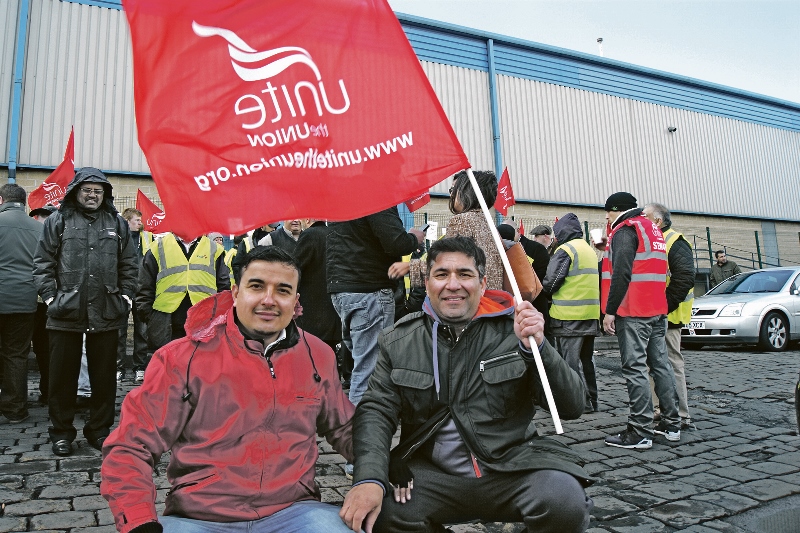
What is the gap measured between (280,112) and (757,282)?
12.4 metres

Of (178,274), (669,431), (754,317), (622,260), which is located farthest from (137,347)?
(754,317)

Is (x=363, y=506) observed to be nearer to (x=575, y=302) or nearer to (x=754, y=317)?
(x=575, y=302)

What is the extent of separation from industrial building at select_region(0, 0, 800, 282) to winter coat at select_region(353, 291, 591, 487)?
1329 cm

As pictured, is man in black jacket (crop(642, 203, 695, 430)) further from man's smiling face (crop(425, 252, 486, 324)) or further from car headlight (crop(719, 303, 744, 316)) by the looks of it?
car headlight (crop(719, 303, 744, 316))

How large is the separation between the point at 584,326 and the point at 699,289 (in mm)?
14841

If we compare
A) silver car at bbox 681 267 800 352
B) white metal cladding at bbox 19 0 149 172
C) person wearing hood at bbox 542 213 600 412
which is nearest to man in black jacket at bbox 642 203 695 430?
person wearing hood at bbox 542 213 600 412

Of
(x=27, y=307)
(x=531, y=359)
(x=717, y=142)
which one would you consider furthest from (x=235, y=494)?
(x=717, y=142)

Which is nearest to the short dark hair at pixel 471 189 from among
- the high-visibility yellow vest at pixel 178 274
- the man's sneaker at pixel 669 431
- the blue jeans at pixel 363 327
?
the blue jeans at pixel 363 327

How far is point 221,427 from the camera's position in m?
2.24

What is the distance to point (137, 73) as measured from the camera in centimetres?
240

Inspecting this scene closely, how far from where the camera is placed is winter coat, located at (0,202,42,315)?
578 centimetres

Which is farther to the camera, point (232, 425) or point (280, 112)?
point (280, 112)

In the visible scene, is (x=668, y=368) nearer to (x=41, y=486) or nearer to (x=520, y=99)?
(x=41, y=486)

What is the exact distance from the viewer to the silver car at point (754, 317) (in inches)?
436
